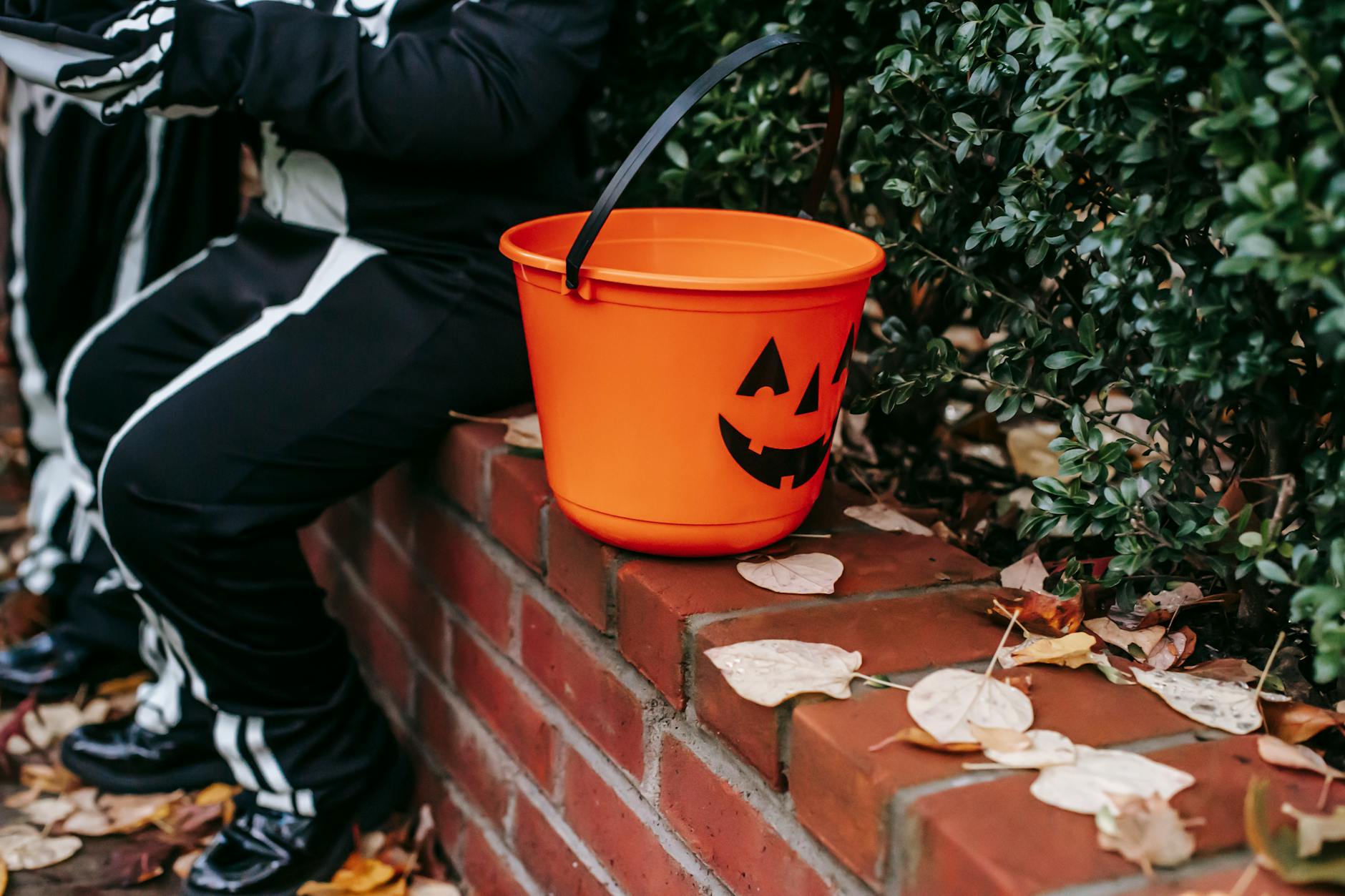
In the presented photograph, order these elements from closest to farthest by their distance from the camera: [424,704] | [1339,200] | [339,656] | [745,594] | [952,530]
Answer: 1. [1339,200]
2. [745,594]
3. [952,530]
4. [339,656]
5. [424,704]

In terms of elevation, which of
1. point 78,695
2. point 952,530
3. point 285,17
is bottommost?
point 78,695

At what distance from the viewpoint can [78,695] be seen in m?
1.69

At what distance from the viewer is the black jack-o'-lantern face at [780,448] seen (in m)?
0.90

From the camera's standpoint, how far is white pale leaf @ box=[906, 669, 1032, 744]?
763 millimetres

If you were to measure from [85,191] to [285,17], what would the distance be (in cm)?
72

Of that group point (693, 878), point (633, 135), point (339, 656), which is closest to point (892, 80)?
point (633, 135)

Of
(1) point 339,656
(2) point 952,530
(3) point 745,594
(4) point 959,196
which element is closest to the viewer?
(3) point 745,594

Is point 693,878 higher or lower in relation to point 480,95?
lower

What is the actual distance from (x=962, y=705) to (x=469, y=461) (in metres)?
0.67

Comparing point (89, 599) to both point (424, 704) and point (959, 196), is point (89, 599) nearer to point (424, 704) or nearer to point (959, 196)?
point (424, 704)

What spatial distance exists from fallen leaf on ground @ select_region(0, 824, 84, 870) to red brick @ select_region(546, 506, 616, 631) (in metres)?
0.74

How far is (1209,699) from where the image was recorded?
0.82m

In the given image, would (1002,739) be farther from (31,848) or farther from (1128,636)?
(31,848)

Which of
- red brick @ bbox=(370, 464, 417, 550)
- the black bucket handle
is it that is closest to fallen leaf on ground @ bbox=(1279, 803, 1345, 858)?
the black bucket handle
